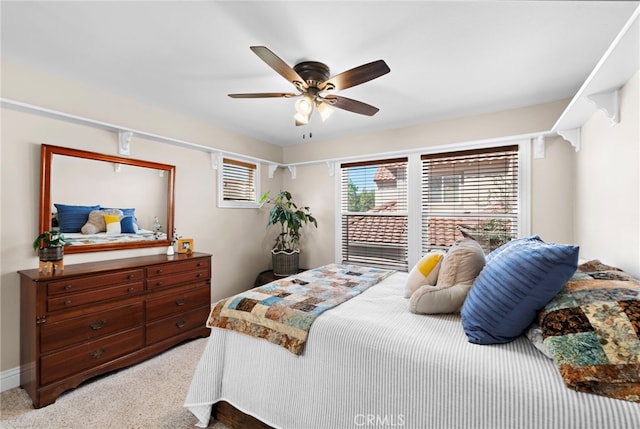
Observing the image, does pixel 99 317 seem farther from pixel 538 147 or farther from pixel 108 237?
pixel 538 147

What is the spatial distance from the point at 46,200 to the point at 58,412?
1.53 m

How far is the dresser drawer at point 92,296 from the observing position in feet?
6.49

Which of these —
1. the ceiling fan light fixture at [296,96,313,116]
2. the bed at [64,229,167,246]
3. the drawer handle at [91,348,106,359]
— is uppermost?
the ceiling fan light fixture at [296,96,313,116]

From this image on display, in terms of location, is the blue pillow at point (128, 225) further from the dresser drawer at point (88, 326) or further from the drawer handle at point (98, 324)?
the drawer handle at point (98, 324)

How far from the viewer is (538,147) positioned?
277cm

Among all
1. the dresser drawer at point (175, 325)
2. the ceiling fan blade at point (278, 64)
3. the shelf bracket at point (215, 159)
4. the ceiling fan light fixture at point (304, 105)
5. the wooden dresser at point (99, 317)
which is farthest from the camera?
the shelf bracket at point (215, 159)

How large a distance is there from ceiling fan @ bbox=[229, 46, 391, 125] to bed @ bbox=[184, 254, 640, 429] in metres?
1.43

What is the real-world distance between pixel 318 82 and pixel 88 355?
2.68m

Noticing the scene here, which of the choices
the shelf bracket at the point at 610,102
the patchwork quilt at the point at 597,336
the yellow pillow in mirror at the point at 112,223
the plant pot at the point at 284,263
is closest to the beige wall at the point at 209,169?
the yellow pillow in mirror at the point at 112,223

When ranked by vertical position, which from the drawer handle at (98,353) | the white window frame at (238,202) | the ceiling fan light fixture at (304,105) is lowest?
the drawer handle at (98,353)

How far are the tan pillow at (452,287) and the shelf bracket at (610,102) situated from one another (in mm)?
1201

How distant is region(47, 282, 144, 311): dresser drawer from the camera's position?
6.49 ft

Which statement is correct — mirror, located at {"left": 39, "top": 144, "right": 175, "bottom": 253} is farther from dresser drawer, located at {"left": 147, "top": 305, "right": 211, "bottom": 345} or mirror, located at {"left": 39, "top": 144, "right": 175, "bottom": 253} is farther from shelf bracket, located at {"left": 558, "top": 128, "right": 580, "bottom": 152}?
shelf bracket, located at {"left": 558, "top": 128, "right": 580, "bottom": 152}

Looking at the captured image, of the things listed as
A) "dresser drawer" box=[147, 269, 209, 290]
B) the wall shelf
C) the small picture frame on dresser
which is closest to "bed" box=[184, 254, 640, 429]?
"dresser drawer" box=[147, 269, 209, 290]
